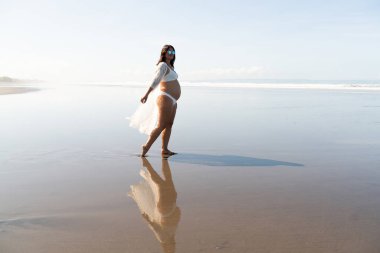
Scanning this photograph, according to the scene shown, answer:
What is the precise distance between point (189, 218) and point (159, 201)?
1.86 ft

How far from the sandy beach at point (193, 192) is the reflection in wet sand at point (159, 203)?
0.03 feet

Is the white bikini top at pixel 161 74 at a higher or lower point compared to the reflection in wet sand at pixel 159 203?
higher

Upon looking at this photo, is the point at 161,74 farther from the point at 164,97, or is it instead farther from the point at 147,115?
the point at 147,115

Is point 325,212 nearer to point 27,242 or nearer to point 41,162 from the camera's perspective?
point 27,242

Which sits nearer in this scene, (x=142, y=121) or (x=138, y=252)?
(x=138, y=252)

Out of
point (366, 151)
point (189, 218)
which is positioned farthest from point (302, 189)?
point (366, 151)

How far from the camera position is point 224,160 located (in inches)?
215

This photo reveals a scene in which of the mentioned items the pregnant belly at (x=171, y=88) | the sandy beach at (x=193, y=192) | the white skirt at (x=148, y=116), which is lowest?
the sandy beach at (x=193, y=192)

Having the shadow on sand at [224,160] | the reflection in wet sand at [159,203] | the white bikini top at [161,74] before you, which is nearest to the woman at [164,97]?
the white bikini top at [161,74]

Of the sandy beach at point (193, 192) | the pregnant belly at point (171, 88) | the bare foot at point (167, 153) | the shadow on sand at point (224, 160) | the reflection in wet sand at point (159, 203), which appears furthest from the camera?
the pregnant belly at point (171, 88)

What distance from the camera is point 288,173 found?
4.70m

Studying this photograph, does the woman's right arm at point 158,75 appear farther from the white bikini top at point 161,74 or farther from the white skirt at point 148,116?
the white skirt at point 148,116

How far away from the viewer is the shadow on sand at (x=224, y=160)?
17.1 ft

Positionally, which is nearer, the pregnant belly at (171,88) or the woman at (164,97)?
the woman at (164,97)
